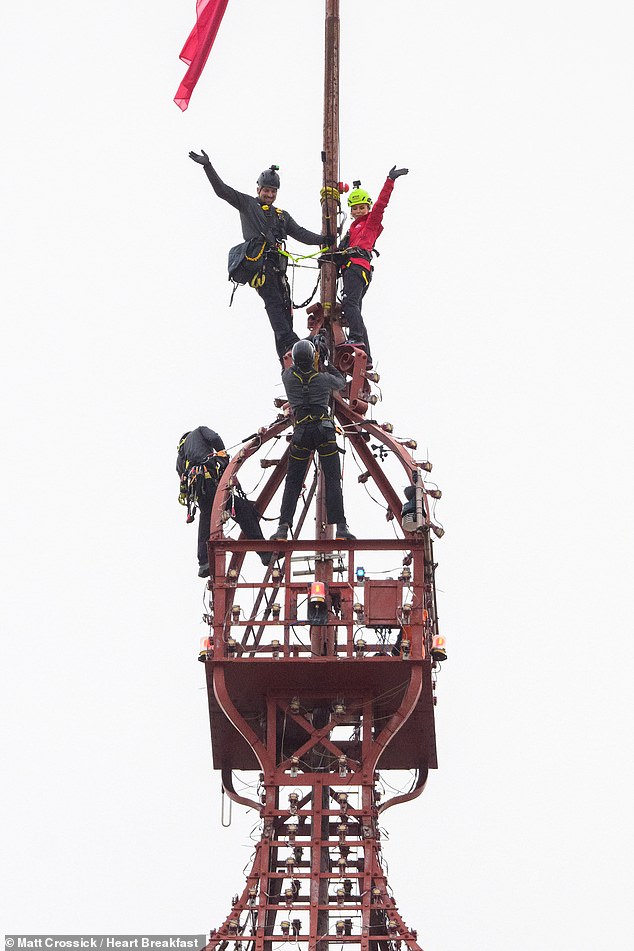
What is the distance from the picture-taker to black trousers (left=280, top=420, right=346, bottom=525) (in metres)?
59.4

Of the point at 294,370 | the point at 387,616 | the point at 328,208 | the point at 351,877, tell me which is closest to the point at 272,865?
the point at 351,877

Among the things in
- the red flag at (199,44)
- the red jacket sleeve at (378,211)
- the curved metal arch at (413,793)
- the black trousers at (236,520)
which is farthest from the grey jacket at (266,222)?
the curved metal arch at (413,793)

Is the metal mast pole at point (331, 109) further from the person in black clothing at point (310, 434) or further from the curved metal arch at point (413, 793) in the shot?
the curved metal arch at point (413, 793)

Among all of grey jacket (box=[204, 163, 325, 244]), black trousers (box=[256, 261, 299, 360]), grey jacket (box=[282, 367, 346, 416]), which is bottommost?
grey jacket (box=[282, 367, 346, 416])

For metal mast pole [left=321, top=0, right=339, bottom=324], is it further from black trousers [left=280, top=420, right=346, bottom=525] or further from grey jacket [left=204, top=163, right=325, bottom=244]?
black trousers [left=280, top=420, right=346, bottom=525]

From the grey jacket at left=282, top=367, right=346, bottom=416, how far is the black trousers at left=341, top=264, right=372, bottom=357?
270 cm

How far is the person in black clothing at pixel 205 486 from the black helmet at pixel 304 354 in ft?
8.86

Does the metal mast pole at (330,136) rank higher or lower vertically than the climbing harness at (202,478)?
higher

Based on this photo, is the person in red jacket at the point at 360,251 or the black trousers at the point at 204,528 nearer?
the black trousers at the point at 204,528

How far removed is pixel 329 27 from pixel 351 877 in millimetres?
17341

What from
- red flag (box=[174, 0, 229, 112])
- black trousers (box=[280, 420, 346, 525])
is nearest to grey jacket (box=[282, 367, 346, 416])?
black trousers (box=[280, 420, 346, 525])

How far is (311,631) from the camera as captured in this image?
58625 mm

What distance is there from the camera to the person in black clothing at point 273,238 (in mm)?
61438

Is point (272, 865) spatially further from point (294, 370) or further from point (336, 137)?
point (336, 137)
